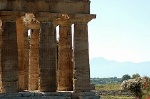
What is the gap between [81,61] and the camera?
44750 millimetres

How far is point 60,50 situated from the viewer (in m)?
47.7

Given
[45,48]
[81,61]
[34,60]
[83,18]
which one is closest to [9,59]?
[45,48]

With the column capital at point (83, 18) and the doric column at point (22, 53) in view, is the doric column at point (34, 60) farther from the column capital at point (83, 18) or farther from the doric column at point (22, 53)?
the column capital at point (83, 18)

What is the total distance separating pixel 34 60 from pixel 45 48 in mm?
5742

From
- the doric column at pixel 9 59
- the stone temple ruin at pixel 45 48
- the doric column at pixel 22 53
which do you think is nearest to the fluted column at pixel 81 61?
the stone temple ruin at pixel 45 48

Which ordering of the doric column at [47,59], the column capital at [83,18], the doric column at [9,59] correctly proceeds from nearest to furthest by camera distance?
the doric column at [9,59]
the doric column at [47,59]
the column capital at [83,18]

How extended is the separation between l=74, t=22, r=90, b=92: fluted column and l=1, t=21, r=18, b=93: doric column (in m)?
5.95

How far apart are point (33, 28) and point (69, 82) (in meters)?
6.73

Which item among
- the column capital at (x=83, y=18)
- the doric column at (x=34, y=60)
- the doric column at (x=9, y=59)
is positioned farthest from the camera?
the doric column at (x=34, y=60)

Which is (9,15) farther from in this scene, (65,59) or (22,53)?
(65,59)

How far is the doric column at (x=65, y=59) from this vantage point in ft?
154

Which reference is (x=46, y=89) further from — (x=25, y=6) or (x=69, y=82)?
(x=25, y=6)

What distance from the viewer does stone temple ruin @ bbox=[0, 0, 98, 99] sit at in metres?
41.5

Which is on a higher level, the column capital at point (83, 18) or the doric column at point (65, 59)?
the column capital at point (83, 18)
